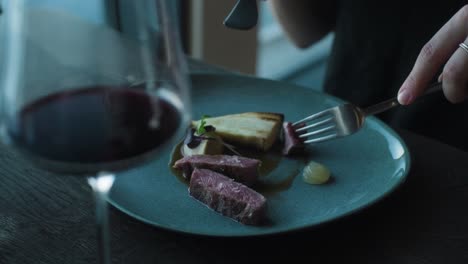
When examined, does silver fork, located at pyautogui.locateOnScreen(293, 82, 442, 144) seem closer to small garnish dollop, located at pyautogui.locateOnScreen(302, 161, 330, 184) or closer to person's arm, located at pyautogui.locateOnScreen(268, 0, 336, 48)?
small garnish dollop, located at pyautogui.locateOnScreen(302, 161, 330, 184)

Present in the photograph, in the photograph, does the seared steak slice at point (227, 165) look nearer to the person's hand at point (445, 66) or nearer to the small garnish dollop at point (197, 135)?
the small garnish dollop at point (197, 135)

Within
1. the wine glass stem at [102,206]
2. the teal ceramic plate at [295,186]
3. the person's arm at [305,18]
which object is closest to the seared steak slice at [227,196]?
the teal ceramic plate at [295,186]

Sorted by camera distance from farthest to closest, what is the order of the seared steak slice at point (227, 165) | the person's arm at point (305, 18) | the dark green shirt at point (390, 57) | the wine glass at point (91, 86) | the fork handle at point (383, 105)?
the person's arm at point (305, 18), the dark green shirt at point (390, 57), the fork handle at point (383, 105), the seared steak slice at point (227, 165), the wine glass at point (91, 86)

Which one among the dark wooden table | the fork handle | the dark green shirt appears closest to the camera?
the dark wooden table

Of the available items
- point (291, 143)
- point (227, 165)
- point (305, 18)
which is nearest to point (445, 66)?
point (291, 143)

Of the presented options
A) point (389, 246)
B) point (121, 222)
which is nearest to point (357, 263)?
point (389, 246)

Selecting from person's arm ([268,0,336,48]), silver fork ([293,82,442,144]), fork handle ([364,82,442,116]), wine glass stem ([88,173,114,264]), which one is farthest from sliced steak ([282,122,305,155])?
person's arm ([268,0,336,48])
